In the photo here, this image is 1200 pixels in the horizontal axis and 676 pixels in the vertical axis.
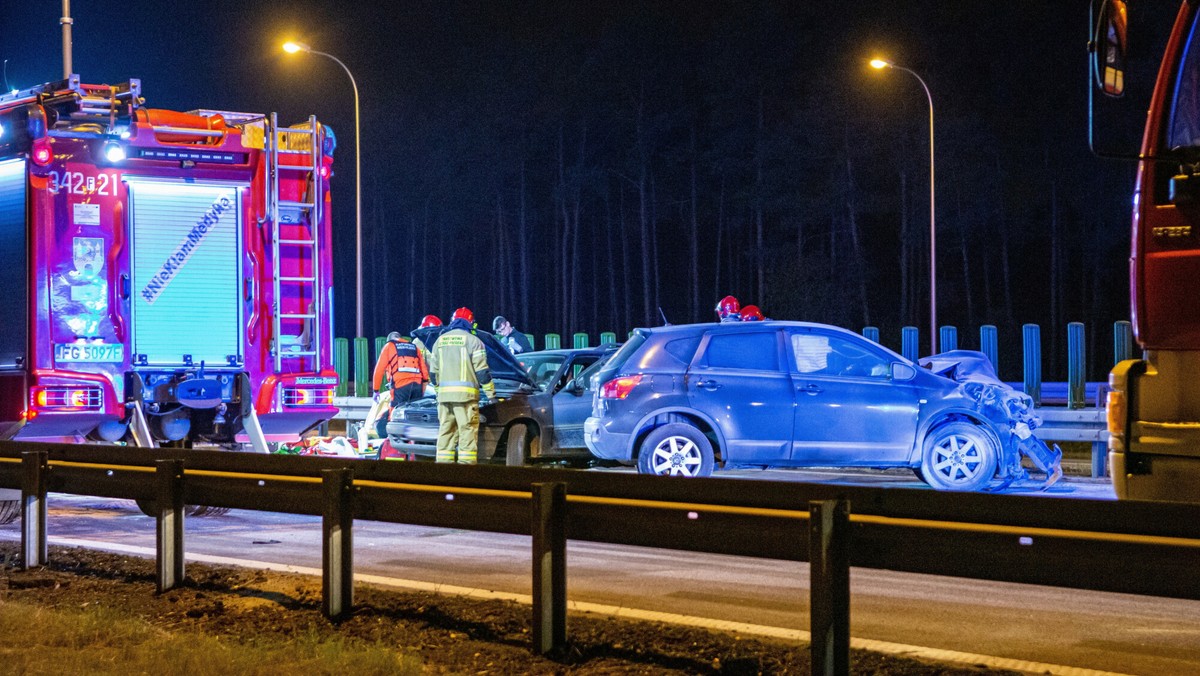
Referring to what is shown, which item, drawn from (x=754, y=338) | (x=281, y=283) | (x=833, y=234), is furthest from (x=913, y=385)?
(x=833, y=234)

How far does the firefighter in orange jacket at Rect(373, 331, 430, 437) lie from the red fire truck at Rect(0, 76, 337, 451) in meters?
Answer: 3.60

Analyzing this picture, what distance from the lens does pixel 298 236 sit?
43.4 feet

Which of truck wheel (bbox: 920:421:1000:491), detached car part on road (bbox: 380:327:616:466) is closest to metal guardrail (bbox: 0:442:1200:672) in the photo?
detached car part on road (bbox: 380:327:616:466)

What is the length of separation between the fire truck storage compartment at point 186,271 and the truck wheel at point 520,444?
3472mm

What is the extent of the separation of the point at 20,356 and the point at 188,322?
155cm

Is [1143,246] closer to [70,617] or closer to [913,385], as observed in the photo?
[70,617]

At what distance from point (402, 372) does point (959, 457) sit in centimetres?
713

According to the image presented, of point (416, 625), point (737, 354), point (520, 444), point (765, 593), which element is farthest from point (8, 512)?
point (765, 593)

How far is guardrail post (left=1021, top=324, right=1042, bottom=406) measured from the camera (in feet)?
74.4

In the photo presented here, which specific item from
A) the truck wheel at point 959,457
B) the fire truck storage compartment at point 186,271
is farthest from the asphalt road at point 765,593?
the truck wheel at point 959,457

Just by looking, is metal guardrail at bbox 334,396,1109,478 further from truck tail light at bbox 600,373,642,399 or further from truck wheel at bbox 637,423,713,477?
truck wheel at bbox 637,423,713,477

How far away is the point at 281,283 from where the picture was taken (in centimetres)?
1319

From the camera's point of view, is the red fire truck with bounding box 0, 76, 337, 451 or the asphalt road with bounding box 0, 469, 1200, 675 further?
the red fire truck with bounding box 0, 76, 337, 451

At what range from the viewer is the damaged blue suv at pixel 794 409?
43.4 feet
